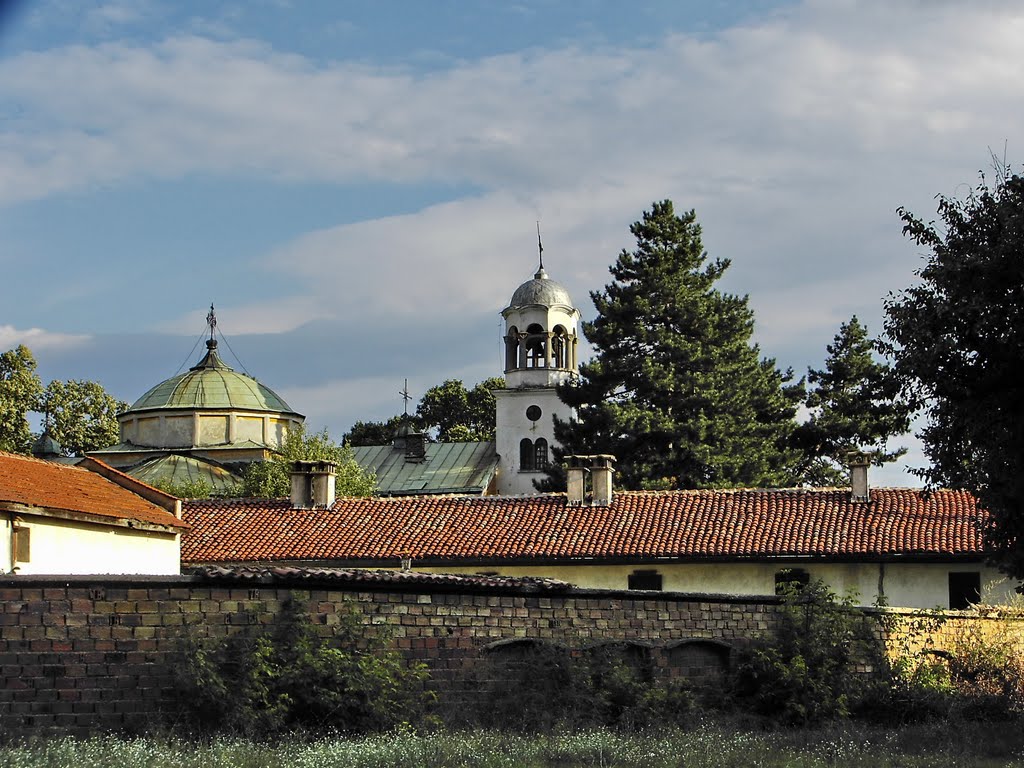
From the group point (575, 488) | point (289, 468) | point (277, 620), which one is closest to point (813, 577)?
point (575, 488)

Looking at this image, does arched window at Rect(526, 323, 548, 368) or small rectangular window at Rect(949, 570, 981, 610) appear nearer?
small rectangular window at Rect(949, 570, 981, 610)

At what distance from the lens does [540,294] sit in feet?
205

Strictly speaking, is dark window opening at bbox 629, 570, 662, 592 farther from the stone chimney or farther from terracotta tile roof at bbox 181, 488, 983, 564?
the stone chimney

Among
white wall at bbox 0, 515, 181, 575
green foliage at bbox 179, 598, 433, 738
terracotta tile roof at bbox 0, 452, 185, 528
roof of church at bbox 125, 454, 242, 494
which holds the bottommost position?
green foliage at bbox 179, 598, 433, 738

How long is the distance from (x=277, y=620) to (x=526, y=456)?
48.7m

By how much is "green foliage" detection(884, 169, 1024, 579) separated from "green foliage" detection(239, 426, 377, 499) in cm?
3344

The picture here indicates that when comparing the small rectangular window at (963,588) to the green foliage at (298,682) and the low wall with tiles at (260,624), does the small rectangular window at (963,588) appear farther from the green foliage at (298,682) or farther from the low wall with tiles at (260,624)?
the green foliage at (298,682)

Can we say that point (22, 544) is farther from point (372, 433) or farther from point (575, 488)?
point (372, 433)

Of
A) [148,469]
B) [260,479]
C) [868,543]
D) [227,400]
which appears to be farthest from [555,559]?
[227,400]

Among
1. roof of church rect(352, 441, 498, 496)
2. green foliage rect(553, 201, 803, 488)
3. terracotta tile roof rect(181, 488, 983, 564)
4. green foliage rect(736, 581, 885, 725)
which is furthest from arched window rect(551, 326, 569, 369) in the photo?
green foliage rect(736, 581, 885, 725)

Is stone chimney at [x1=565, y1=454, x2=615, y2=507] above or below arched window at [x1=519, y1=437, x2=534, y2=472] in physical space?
below

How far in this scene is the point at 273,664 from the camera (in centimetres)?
1639

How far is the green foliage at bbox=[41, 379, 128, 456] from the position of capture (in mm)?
66250

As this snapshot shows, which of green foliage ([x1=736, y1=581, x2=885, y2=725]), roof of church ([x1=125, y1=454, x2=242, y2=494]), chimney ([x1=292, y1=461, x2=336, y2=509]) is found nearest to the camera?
green foliage ([x1=736, y1=581, x2=885, y2=725])
